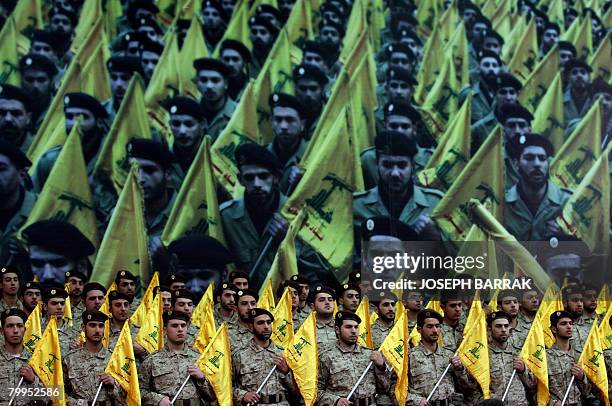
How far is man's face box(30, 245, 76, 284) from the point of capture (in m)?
10.7

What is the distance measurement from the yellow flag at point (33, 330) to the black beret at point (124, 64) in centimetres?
376

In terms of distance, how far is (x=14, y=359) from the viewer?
8281mm

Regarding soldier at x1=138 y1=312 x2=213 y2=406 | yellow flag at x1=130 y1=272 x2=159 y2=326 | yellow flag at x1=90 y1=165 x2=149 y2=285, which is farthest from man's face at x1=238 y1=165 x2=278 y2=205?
soldier at x1=138 y1=312 x2=213 y2=406

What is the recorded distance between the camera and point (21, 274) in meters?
10.7

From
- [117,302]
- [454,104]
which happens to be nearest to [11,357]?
[117,302]

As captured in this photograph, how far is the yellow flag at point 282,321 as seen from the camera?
29.9 feet

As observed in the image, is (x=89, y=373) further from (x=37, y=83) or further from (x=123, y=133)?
(x=37, y=83)

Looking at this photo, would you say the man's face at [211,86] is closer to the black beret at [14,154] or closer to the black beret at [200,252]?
the black beret at [200,252]

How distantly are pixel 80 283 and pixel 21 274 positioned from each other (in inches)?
44.1

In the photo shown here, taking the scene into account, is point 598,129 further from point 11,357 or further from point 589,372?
point 11,357

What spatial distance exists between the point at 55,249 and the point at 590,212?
16.0 ft

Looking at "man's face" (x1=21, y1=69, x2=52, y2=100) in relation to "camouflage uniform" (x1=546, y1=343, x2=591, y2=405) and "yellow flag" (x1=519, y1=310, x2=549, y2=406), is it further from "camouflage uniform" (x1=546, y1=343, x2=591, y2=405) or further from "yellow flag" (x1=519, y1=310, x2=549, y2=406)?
"camouflage uniform" (x1=546, y1=343, x2=591, y2=405)

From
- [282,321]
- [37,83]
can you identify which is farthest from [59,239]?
[282,321]

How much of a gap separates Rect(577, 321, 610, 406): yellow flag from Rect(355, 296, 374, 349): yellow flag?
1514mm
